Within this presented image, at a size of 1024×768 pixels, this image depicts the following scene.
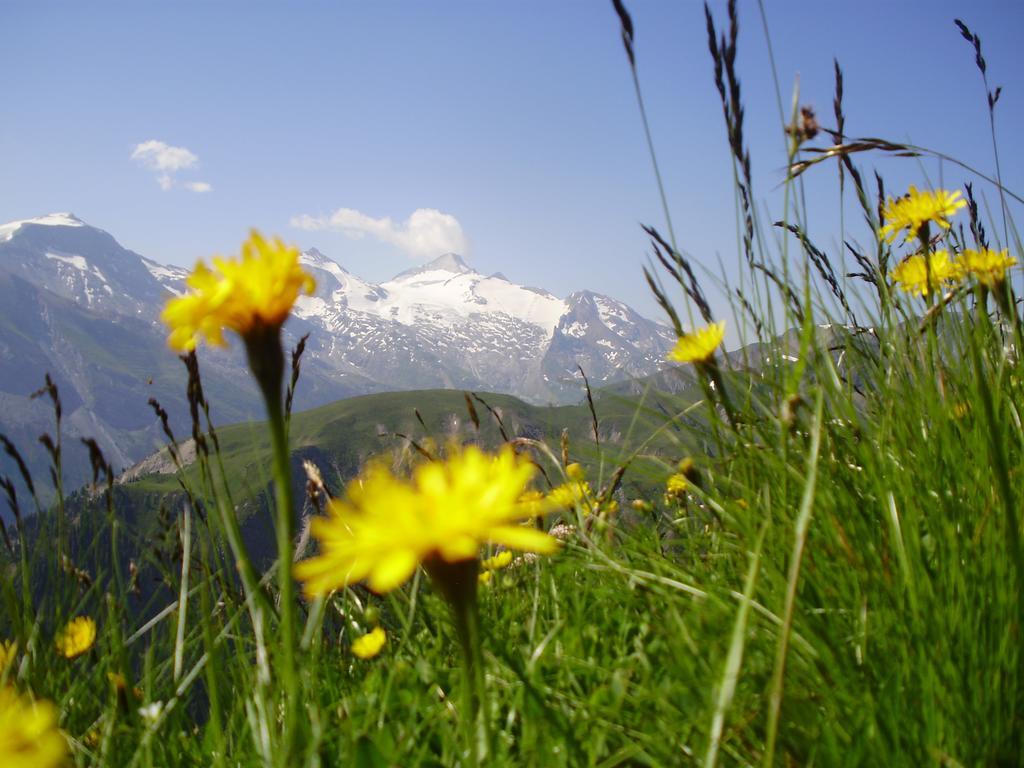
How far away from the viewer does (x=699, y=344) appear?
227cm

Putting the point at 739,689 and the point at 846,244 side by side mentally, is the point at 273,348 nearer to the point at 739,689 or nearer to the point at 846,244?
the point at 739,689

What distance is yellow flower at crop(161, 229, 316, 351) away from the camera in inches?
48.4

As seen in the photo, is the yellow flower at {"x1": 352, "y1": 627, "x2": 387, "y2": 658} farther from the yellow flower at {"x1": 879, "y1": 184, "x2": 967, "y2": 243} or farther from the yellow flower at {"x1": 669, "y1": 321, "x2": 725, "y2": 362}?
the yellow flower at {"x1": 879, "y1": 184, "x2": 967, "y2": 243}

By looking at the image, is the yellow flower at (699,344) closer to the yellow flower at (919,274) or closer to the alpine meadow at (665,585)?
the alpine meadow at (665,585)

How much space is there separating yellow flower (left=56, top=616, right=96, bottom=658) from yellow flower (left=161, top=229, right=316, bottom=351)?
195 cm

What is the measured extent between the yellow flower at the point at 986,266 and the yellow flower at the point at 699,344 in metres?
0.76

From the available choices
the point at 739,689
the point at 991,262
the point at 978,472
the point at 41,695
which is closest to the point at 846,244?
the point at 991,262

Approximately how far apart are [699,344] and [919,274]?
1240 millimetres

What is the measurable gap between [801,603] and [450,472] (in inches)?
32.9

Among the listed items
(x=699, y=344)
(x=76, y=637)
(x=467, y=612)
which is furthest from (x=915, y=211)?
(x=76, y=637)

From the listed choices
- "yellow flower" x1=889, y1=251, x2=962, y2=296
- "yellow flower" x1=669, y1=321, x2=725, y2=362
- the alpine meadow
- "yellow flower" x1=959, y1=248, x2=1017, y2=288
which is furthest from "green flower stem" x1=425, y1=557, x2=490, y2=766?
"yellow flower" x1=889, y1=251, x2=962, y2=296

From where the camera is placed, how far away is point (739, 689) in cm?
142

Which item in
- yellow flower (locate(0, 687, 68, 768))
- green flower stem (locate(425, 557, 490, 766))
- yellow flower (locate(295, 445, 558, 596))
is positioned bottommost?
yellow flower (locate(0, 687, 68, 768))

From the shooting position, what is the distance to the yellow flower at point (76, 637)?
2670 millimetres
